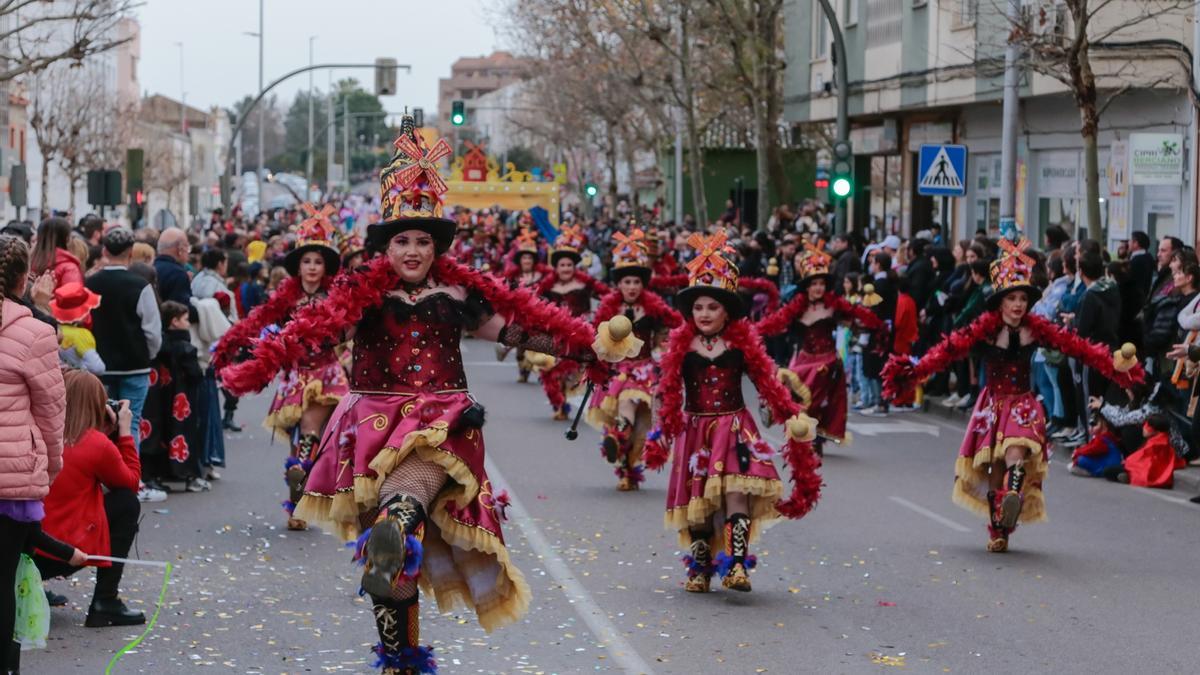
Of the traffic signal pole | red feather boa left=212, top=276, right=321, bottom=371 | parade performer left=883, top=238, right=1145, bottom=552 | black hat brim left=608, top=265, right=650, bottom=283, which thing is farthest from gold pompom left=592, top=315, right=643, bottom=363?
the traffic signal pole

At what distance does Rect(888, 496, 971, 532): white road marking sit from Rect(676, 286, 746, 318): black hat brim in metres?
3.09

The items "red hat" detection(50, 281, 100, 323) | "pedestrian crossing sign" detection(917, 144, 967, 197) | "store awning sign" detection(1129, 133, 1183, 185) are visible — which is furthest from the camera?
"pedestrian crossing sign" detection(917, 144, 967, 197)

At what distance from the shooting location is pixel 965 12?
2845 centimetres

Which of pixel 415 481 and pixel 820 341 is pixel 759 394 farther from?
pixel 820 341

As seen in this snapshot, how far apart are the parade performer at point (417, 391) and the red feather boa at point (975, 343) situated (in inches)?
171

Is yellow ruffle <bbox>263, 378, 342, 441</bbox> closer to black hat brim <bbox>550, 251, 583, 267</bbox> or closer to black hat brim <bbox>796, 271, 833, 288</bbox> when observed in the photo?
black hat brim <bbox>796, 271, 833, 288</bbox>

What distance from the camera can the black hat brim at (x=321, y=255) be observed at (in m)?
12.6

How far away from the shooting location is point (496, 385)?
24.9 m

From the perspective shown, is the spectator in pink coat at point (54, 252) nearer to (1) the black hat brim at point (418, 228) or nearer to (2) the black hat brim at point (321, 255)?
(2) the black hat brim at point (321, 255)

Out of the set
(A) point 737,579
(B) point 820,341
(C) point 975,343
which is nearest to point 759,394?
(A) point 737,579

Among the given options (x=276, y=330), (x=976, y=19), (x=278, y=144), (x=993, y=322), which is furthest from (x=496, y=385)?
(x=278, y=144)

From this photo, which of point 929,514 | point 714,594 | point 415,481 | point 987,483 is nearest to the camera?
point 415,481

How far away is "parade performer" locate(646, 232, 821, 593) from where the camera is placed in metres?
10.4

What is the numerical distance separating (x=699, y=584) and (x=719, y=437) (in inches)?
32.7
